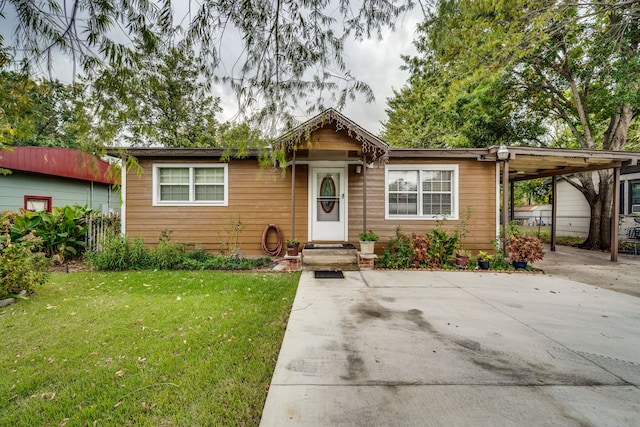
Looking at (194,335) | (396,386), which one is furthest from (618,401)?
(194,335)

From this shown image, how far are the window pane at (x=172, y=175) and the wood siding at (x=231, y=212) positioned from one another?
25 centimetres

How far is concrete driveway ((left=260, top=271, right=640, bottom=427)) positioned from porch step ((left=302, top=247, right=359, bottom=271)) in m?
1.71

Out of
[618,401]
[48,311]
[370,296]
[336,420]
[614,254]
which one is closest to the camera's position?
[336,420]

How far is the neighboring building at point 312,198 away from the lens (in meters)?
6.87

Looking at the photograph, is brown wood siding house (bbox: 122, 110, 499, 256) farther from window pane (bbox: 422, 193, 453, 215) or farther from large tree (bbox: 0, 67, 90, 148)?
large tree (bbox: 0, 67, 90, 148)

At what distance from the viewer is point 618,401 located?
175 centimetres

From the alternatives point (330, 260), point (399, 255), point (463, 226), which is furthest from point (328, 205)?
point (463, 226)

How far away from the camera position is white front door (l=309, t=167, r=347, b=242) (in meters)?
7.01

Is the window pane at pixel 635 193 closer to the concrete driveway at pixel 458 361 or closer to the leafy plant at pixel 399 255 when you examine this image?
the concrete driveway at pixel 458 361

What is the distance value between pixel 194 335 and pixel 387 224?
5.40 m

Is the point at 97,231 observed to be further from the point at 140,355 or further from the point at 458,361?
the point at 458,361

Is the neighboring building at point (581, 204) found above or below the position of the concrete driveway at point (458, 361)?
above

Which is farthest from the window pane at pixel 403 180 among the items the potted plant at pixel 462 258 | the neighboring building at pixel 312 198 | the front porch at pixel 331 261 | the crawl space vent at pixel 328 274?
the crawl space vent at pixel 328 274

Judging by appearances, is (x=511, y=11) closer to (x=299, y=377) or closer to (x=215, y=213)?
(x=299, y=377)
